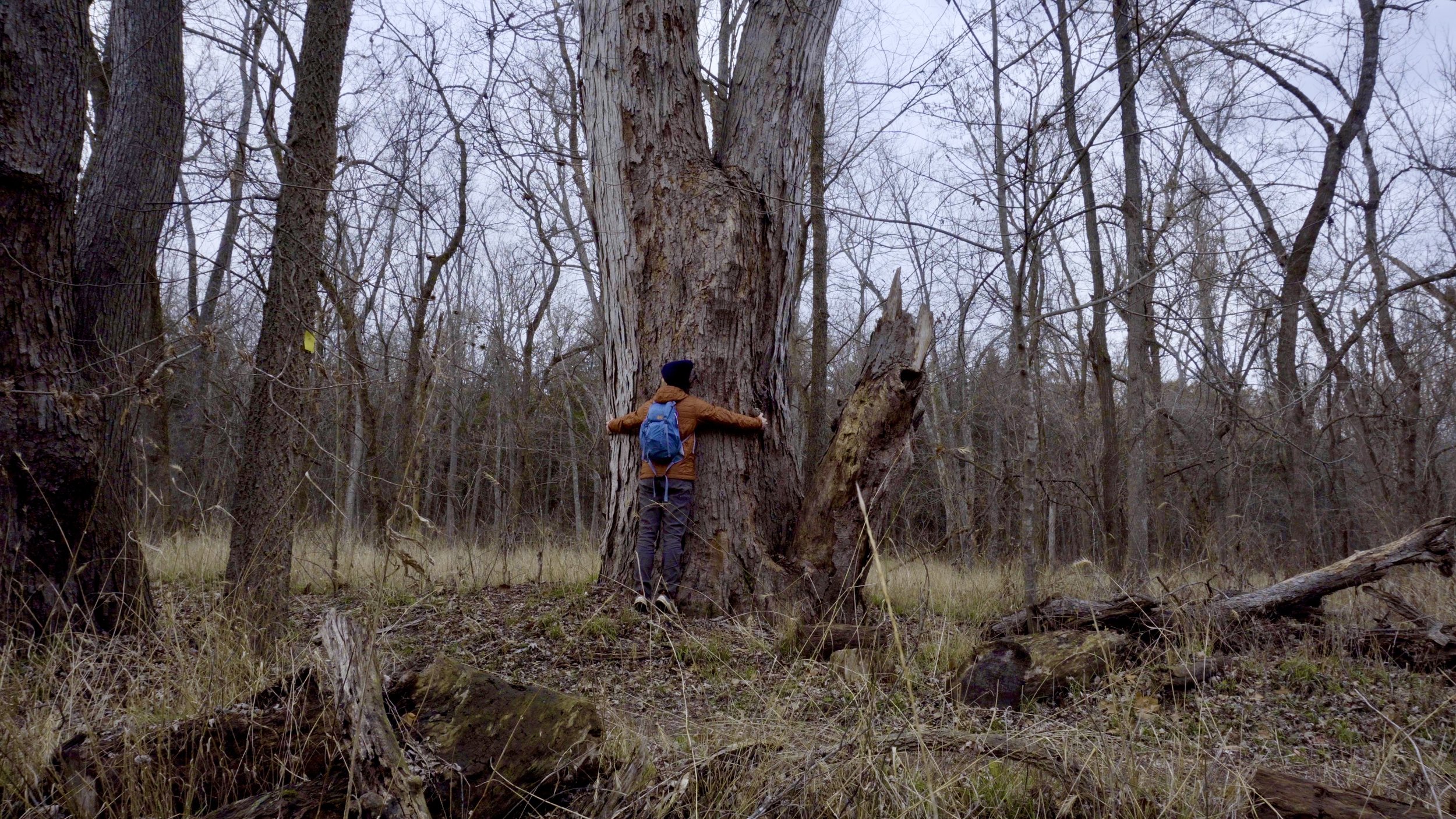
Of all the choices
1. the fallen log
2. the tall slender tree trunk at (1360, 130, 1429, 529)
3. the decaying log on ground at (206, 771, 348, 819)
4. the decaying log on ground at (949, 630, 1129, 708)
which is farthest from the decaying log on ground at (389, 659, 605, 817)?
the tall slender tree trunk at (1360, 130, 1429, 529)

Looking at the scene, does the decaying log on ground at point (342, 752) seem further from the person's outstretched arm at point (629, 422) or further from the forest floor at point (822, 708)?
the person's outstretched arm at point (629, 422)

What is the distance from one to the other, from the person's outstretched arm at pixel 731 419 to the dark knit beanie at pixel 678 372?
0.70ft

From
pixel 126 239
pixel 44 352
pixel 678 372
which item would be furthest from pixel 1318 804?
pixel 126 239

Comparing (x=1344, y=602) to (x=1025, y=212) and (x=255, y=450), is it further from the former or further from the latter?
(x=255, y=450)

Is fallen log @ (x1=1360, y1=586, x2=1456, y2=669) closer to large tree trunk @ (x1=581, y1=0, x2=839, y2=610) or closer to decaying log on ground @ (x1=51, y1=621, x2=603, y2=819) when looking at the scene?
large tree trunk @ (x1=581, y1=0, x2=839, y2=610)

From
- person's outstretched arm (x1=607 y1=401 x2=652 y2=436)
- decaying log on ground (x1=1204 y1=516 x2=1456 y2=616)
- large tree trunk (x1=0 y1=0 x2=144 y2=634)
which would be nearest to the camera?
large tree trunk (x1=0 y1=0 x2=144 y2=634)

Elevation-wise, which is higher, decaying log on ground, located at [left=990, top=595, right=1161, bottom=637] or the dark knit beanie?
the dark knit beanie

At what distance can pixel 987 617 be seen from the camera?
5.77 meters

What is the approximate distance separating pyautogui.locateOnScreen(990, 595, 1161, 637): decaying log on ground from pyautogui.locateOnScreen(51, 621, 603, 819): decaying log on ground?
125 inches

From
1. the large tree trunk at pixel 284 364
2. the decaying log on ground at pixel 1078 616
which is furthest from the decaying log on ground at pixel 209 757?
the decaying log on ground at pixel 1078 616

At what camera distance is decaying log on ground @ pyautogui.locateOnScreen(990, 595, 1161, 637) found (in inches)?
191

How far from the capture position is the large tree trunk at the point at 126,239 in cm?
470

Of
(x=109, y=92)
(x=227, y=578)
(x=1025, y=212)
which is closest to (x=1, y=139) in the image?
(x=109, y=92)

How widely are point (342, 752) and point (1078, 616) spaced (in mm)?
4080
